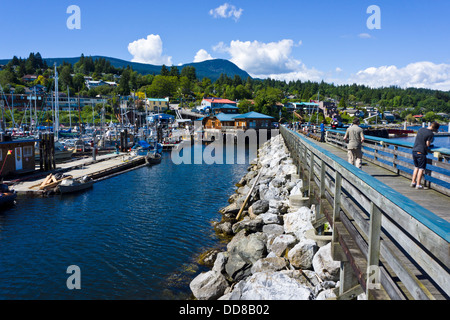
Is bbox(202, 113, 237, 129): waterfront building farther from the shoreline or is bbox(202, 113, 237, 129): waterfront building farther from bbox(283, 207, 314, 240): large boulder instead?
bbox(283, 207, 314, 240): large boulder

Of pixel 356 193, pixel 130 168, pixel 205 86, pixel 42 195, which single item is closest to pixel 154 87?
pixel 205 86

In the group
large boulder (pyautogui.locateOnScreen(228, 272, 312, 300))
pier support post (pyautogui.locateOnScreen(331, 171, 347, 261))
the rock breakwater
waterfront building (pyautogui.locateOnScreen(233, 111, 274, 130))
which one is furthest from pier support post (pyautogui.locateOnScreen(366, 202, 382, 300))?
waterfront building (pyautogui.locateOnScreen(233, 111, 274, 130))

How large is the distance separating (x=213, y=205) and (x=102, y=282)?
12.4m

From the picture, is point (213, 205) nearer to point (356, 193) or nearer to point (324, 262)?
point (324, 262)

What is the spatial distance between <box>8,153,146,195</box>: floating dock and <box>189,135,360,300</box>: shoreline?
17.3 m

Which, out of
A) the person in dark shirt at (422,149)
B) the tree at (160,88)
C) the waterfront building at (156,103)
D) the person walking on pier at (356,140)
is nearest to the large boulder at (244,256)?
the person walking on pier at (356,140)

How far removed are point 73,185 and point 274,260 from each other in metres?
21.9

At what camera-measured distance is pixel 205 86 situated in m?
198

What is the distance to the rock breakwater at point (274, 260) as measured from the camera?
8177 mm

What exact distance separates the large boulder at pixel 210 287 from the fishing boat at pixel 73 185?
64.1 feet

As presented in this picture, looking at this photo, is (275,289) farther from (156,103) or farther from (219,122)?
(156,103)

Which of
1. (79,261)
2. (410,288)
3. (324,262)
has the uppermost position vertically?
(410,288)

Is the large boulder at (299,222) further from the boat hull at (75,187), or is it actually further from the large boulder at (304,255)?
the boat hull at (75,187)
